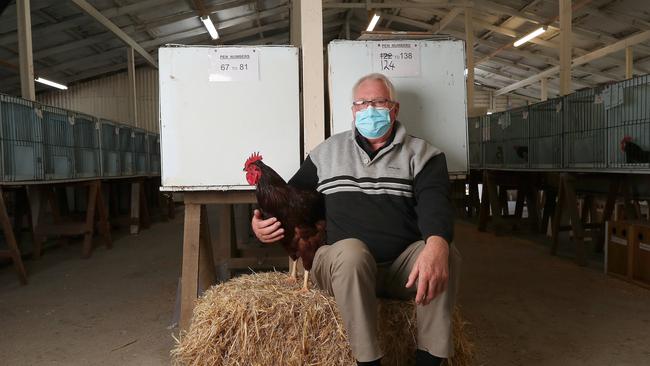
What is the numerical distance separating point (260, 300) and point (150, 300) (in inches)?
83.7

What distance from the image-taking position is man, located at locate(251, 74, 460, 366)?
1537 millimetres

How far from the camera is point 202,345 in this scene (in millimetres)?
1780

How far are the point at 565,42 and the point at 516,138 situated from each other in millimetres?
1497

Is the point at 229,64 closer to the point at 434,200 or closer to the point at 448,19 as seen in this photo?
the point at 434,200

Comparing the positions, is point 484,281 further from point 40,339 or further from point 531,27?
point 531,27

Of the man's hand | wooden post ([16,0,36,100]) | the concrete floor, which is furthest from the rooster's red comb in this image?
wooden post ([16,0,36,100])

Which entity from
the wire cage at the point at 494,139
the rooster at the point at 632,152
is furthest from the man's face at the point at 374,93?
the wire cage at the point at 494,139

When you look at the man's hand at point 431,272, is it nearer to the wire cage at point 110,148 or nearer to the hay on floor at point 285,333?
the hay on floor at point 285,333

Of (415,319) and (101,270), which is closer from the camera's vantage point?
(415,319)

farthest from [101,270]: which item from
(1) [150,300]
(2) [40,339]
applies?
(2) [40,339]

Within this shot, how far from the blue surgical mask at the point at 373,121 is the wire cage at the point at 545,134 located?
385 cm

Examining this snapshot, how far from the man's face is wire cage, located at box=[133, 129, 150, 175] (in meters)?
6.37

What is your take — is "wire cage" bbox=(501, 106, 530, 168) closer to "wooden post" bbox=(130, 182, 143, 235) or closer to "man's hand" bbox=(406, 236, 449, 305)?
"man's hand" bbox=(406, 236, 449, 305)

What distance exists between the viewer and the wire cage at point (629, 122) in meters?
3.73
